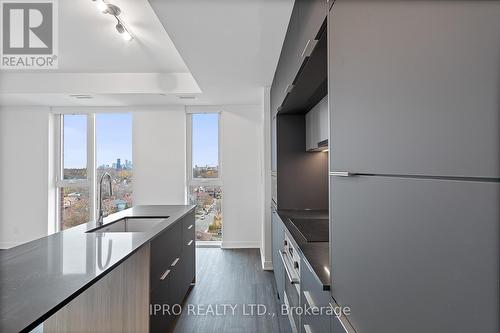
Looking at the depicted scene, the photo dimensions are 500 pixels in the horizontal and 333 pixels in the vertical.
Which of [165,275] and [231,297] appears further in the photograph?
[231,297]

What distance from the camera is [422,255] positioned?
53 cm

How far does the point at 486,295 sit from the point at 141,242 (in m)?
1.69

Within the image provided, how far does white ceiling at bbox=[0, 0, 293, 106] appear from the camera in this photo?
2148mm

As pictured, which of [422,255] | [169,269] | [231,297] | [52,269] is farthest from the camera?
[231,297]

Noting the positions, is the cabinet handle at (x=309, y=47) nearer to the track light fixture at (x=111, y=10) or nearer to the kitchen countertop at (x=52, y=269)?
the kitchen countertop at (x=52, y=269)

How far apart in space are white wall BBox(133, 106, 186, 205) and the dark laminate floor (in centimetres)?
138

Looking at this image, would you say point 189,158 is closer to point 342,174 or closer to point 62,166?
point 62,166

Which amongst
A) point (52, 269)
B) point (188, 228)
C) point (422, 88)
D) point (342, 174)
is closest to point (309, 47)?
point (342, 174)

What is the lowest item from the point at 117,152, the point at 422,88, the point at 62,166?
the point at 62,166

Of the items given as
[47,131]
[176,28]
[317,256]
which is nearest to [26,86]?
[47,131]

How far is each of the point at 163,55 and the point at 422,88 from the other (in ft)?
11.4

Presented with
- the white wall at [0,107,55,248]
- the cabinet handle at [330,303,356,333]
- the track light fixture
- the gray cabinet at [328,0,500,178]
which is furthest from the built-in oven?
the white wall at [0,107,55,248]

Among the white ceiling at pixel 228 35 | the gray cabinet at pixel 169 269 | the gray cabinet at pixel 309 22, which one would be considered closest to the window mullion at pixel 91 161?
the white ceiling at pixel 228 35

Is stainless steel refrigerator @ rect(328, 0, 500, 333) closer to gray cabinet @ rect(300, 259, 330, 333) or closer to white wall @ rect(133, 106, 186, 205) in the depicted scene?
gray cabinet @ rect(300, 259, 330, 333)
